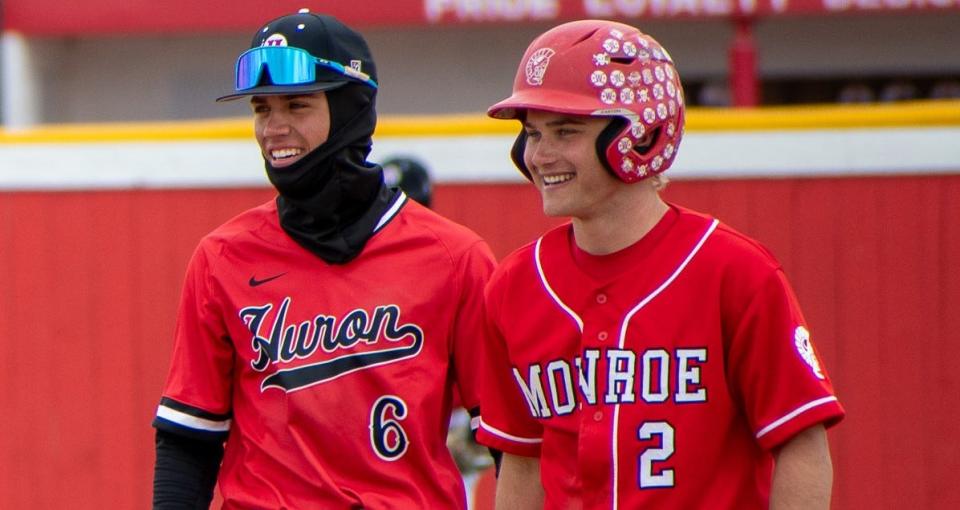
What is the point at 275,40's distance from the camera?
3.57m

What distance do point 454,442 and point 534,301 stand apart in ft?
6.93

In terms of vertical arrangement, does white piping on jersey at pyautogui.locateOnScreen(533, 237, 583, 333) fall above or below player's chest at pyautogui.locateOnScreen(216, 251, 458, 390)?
above

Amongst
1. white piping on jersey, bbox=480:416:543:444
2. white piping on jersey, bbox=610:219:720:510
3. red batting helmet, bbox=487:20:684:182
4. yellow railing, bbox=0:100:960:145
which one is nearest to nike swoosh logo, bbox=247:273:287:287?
white piping on jersey, bbox=480:416:543:444

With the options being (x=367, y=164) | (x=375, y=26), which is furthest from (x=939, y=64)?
(x=367, y=164)

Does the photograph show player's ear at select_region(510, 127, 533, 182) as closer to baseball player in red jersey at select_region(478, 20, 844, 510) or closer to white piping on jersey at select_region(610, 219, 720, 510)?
baseball player in red jersey at select_region(478, 20, 844, 510)

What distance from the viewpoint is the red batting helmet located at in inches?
116

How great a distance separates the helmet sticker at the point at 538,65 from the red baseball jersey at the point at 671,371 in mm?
356

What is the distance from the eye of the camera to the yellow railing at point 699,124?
6.02m

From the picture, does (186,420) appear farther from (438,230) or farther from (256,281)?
(438,230)

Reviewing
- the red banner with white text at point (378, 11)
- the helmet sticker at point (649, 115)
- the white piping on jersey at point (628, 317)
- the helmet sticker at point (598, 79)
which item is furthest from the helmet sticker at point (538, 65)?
the red banner with white text at point (378, 11)

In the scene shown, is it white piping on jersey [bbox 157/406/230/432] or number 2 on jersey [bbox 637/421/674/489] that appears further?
white piping on jersey [bbox 157/406/230/432]

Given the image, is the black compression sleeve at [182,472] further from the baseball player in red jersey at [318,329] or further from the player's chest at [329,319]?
the player's chest at [329,319]

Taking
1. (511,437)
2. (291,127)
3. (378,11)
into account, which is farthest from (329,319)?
(378,11)

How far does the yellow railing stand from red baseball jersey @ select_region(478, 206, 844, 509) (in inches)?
125
